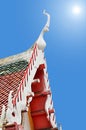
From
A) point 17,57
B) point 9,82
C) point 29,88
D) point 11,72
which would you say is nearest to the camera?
point 29,88

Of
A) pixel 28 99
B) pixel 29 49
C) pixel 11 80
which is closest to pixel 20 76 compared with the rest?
pixel 11 80

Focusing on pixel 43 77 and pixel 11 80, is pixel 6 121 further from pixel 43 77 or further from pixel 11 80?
pixel 43 77

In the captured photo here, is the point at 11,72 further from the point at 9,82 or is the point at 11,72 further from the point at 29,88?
the point at 29,88

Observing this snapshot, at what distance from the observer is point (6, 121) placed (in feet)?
30.6

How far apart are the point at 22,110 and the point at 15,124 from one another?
115 cm

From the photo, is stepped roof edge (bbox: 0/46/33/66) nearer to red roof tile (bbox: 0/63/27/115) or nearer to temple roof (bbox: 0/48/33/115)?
temple roof (bbox: 0/48/33/115)

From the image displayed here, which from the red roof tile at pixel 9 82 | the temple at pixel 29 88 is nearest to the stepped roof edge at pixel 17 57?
the temple at pixel 29 88

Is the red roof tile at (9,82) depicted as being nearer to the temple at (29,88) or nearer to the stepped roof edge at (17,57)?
the temple at (29,88)

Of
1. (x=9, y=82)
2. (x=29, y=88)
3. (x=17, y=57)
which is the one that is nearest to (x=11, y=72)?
(x=9, y=82)

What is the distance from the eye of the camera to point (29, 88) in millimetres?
11352

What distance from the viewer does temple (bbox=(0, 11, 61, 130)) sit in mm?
10609

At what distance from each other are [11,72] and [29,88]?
141 cm

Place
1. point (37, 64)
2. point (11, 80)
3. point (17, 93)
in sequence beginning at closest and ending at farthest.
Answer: point (17, 93) → point (11, 80) → point (37, 64)

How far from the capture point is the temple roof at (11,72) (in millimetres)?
11070
